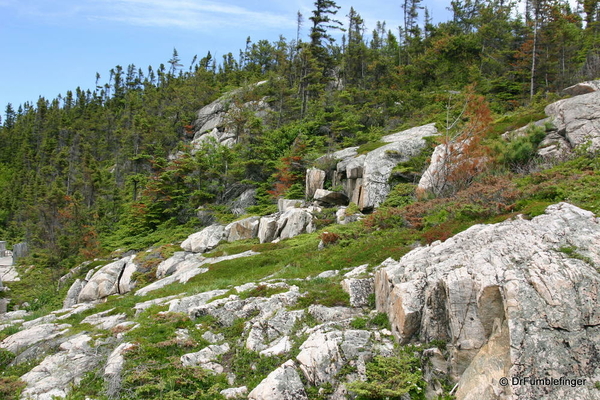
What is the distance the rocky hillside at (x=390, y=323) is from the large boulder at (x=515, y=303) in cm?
3

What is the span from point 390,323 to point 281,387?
3581 millimetres

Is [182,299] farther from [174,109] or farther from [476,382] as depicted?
[174,109]

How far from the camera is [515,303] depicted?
794cm

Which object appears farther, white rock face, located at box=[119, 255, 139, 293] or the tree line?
the tree line

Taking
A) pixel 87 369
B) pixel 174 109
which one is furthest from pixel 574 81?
pixel 174 109

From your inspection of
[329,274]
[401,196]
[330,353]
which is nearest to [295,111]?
[401,196]

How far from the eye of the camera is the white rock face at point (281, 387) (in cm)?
888

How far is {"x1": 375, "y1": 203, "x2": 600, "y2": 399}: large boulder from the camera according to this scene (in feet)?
23.4

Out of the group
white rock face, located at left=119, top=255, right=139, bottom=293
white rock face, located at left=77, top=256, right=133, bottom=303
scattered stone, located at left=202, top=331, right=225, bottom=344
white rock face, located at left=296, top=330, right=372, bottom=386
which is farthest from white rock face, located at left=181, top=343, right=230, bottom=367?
white rock face, located at left=77, top=256, right=133, bottom=303

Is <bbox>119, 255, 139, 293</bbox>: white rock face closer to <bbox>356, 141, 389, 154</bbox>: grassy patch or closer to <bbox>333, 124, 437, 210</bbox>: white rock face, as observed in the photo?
<bbox>333, 124, 437, 210</bbox>: white rock face

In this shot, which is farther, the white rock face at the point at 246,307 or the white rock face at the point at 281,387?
the white rock face at the point at 246,307

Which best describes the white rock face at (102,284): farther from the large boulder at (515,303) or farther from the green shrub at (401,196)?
the large boulder at (515,303)

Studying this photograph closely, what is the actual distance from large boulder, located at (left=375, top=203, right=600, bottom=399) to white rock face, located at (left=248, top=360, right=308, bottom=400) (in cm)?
291

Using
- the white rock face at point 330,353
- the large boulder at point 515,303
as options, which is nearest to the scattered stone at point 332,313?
the large boulder at point 515,303
